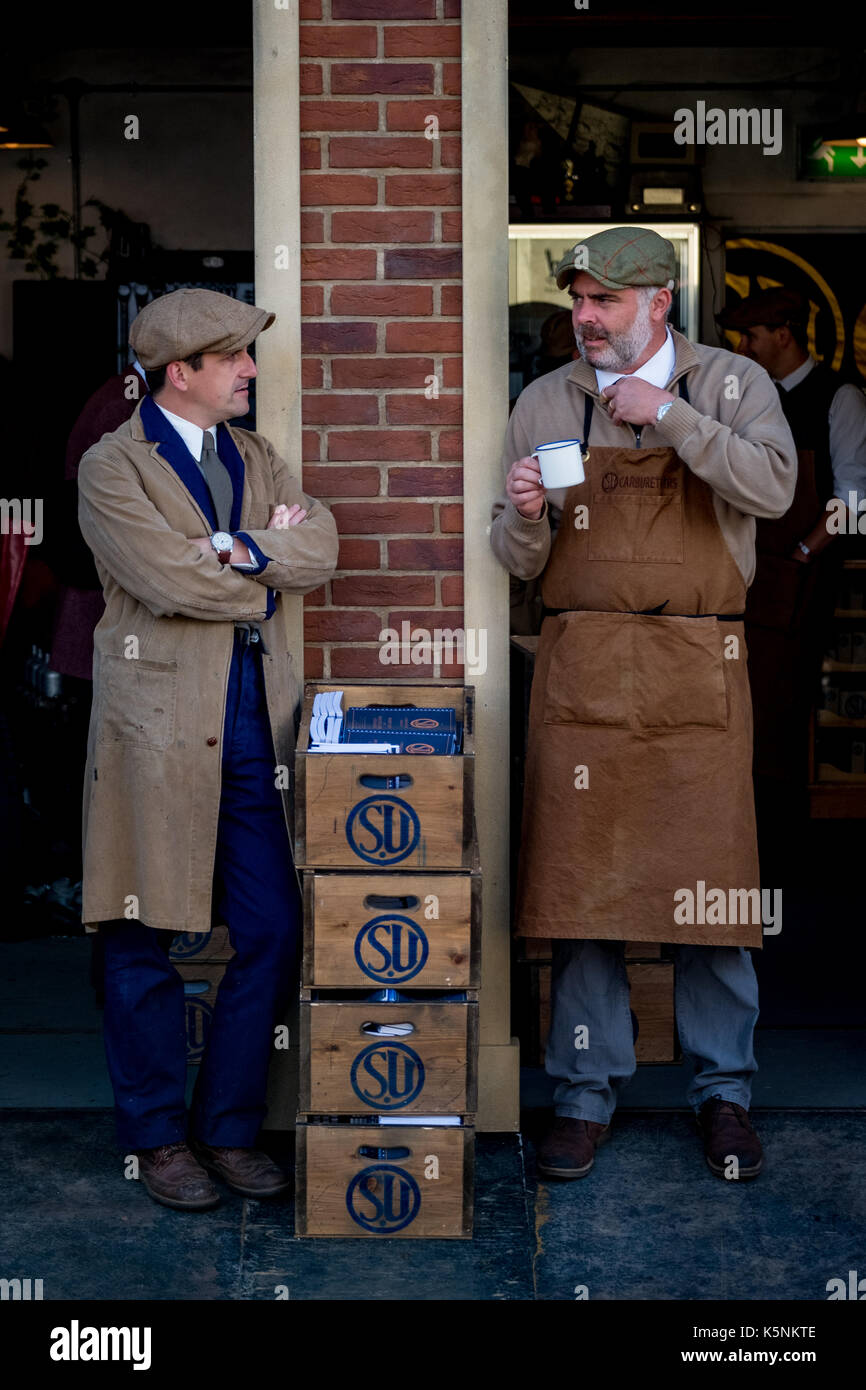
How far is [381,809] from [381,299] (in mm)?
1286

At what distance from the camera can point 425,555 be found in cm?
431

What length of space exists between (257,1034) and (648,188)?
5.21 m

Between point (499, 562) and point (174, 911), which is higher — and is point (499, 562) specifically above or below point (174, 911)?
above

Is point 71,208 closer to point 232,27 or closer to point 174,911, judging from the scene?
point 232,27

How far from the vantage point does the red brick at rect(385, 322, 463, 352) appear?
14.0 ft

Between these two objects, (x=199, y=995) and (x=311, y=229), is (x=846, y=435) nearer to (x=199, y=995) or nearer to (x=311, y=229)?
(x=311, y=229)

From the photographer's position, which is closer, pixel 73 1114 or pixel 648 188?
pixel 73 1114

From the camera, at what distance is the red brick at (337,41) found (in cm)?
420

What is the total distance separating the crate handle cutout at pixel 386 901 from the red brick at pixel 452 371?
1260 millimetres

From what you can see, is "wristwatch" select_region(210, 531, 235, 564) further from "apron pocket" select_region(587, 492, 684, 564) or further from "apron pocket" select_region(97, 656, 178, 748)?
"apron pocket" select_region(587, 492, 684, 564)

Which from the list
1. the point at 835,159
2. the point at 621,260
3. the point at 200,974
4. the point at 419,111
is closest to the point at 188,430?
the point at 419,111

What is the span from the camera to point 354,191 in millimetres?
4230

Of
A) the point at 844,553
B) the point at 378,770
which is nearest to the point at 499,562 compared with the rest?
the point at 378,770

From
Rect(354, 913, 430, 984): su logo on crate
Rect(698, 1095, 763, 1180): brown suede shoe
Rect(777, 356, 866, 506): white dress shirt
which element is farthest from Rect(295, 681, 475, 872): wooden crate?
Rect(777, 356, 866, 506): white dress shirt
